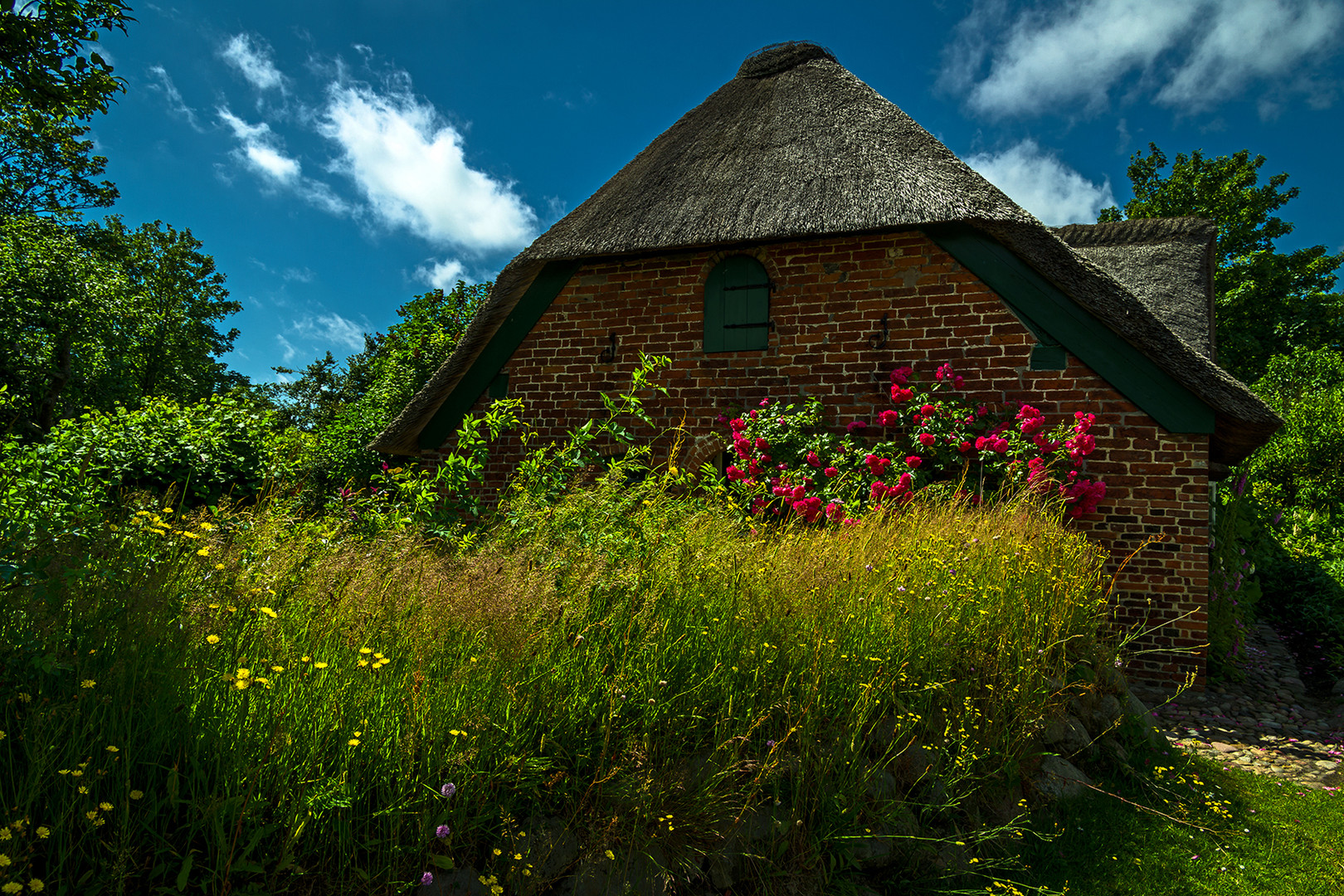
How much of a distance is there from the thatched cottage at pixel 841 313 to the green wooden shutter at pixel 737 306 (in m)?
0.02

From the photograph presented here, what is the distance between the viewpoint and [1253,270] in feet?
70.0

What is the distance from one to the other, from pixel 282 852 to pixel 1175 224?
41.0 ft

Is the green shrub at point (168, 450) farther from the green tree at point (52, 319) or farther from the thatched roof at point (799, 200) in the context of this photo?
the green tree at point (52, 319)

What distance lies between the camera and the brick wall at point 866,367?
5.32m

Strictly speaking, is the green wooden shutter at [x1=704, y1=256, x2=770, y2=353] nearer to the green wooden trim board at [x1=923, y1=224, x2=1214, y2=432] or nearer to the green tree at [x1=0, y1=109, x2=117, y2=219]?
the green wooden trim board at [x1=923, y1=224, x2=1214, y2=432]

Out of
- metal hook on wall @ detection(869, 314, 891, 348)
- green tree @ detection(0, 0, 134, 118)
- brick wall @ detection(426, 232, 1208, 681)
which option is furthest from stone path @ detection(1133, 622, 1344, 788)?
green tree @ detection(0, 0, 134, 118)

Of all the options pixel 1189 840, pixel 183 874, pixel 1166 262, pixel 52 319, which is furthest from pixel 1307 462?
pixel 52 319

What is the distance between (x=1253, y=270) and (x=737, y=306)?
22.9 metres

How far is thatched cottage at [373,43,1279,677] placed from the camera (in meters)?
5.34

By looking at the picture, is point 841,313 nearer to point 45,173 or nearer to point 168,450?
point 168,450

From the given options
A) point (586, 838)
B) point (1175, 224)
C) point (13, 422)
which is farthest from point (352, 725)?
point (13, 422)

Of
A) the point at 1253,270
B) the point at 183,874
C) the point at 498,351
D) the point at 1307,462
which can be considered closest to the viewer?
the point at 183,874

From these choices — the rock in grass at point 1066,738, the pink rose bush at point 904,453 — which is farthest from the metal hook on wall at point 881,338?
the rock in grass at point 1066,738

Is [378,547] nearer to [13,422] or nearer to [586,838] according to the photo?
[586,838]
